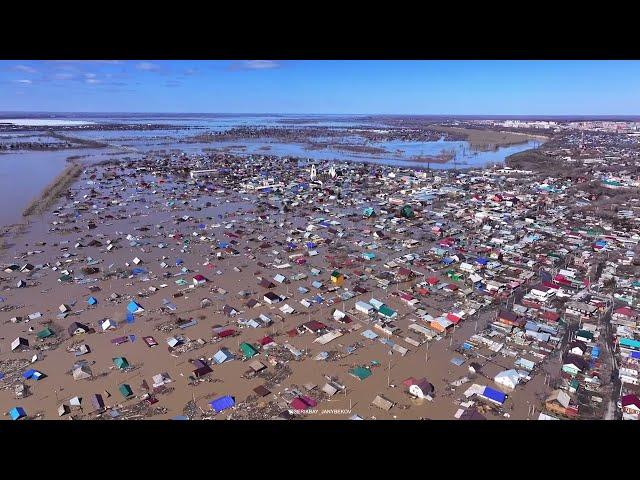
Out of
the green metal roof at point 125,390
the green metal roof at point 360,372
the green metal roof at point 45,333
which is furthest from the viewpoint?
the green metal roof at point 45,333

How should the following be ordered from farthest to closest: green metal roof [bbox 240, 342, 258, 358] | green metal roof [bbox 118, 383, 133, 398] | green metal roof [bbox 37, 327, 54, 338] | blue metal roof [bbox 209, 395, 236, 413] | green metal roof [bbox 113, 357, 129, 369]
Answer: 1. green metal roof [bbox 37, 327, 54, 338]
2. green metal roof [bbox 240, 342, 258, 358]
3. green metal roof [bbox 113, 357, 129, 369]
4. green metal roof [bbox 118, 383, 133, 398]
5. blue metal roof [bbox 209, 395, 236, 413]

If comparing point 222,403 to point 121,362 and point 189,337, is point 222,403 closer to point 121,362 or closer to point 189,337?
point 189,337

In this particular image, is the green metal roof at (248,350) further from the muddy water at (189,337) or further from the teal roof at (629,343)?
the teal roof at (629,343)

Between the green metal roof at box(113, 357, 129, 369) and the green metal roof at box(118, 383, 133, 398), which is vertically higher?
the green metal roof at box(113, 357, 129, 369)

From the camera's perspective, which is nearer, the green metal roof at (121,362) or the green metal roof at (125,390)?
the green metal roof at (125,390)

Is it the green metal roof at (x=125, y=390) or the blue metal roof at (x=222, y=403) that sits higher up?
the green metal roof at (x=125, y=390)

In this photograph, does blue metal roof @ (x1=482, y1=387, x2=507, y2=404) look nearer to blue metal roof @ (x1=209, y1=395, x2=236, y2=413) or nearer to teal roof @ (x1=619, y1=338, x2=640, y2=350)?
teal roof @ (x1=619, y1=338, x2=640, y2=350)

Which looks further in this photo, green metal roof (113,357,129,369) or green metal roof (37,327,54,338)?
green metal roof (37,327,54,338)

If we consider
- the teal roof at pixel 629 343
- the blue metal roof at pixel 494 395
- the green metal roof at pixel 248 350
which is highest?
the teal roof at pixel 629 343

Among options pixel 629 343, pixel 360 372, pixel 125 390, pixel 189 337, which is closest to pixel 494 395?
pixel 360 372

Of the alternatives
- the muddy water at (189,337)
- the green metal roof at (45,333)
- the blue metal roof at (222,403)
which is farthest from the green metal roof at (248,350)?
the green metal roof at (45,333)

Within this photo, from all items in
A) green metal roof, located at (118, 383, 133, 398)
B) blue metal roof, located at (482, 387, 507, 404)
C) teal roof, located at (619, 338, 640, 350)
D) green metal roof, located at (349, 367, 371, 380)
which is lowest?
green metal roof, located at (118, 383, 133, 398)

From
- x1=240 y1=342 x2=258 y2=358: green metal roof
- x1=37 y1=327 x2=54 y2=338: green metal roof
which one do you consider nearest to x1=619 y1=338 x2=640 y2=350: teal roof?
x1=240 y1=342 x2=258 y2=358: green metal roof
